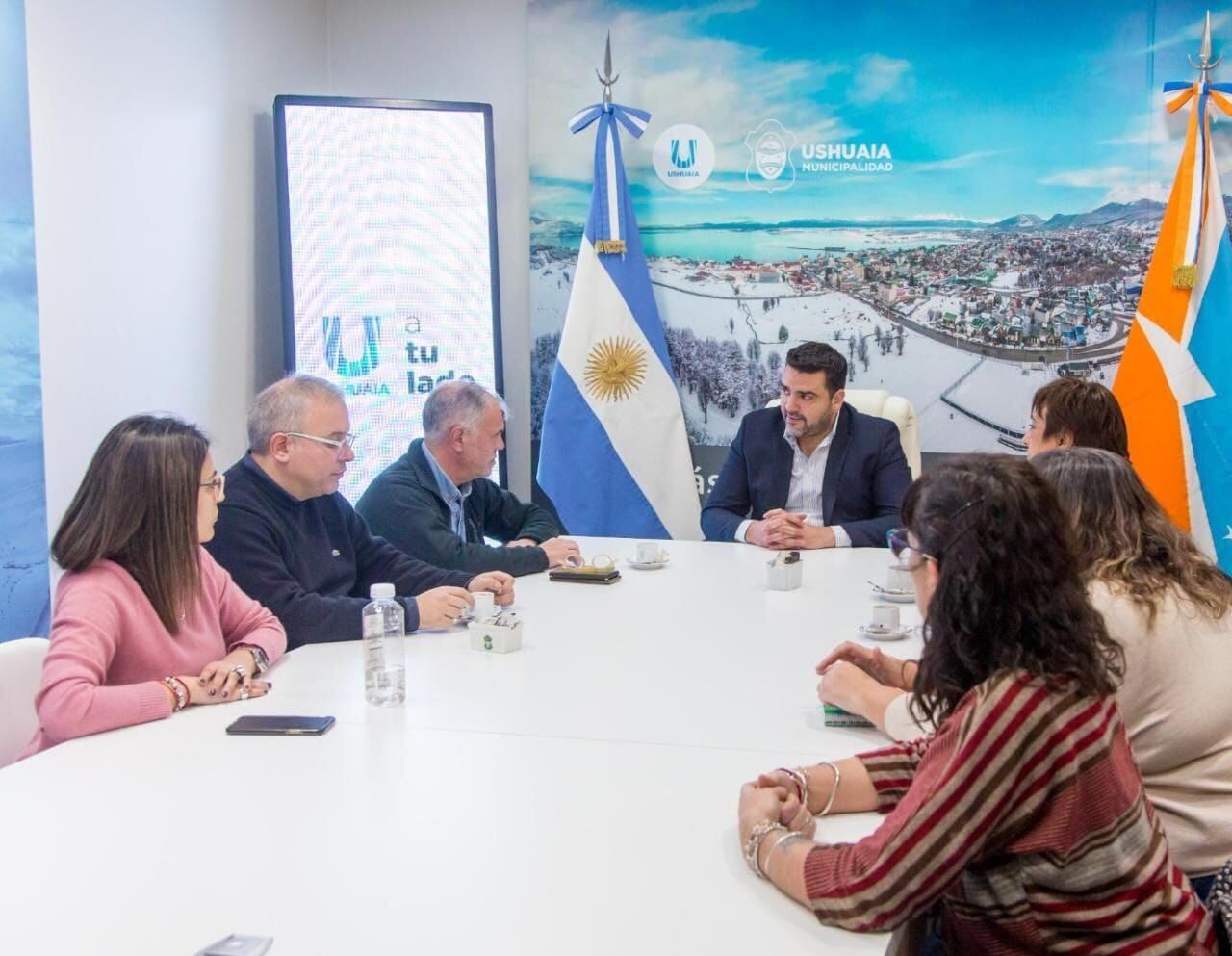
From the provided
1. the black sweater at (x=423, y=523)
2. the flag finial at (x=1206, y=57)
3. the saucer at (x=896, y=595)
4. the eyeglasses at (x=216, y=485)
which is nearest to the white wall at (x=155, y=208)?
the black sweater at (x=423, y=523)

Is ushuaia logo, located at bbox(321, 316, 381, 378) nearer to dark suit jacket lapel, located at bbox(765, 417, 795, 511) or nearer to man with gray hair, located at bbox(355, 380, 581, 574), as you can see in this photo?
man with gray hair, located at bbox(355, 380, 581, 574)

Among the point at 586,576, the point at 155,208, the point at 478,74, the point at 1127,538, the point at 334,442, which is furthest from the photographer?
the point at 478,74

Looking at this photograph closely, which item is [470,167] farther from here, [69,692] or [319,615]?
[69,692]

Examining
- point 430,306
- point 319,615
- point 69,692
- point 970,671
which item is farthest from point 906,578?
point 430,306

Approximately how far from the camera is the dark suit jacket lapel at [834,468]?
3.94 meters

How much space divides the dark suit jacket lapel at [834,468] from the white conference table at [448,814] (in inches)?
61.7

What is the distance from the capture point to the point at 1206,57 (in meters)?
4.25

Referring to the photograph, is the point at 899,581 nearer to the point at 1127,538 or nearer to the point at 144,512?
the point at 1127,538

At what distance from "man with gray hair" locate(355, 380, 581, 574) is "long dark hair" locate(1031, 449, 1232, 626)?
170 centimetres

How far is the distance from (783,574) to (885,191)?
2263mm

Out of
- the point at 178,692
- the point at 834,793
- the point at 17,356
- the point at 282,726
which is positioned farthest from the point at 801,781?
the point at 17,356

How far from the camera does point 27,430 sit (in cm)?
328

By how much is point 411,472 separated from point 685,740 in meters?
1.70

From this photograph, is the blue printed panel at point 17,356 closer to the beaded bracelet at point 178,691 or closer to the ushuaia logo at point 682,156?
the beaded bracelet at point 178,691
